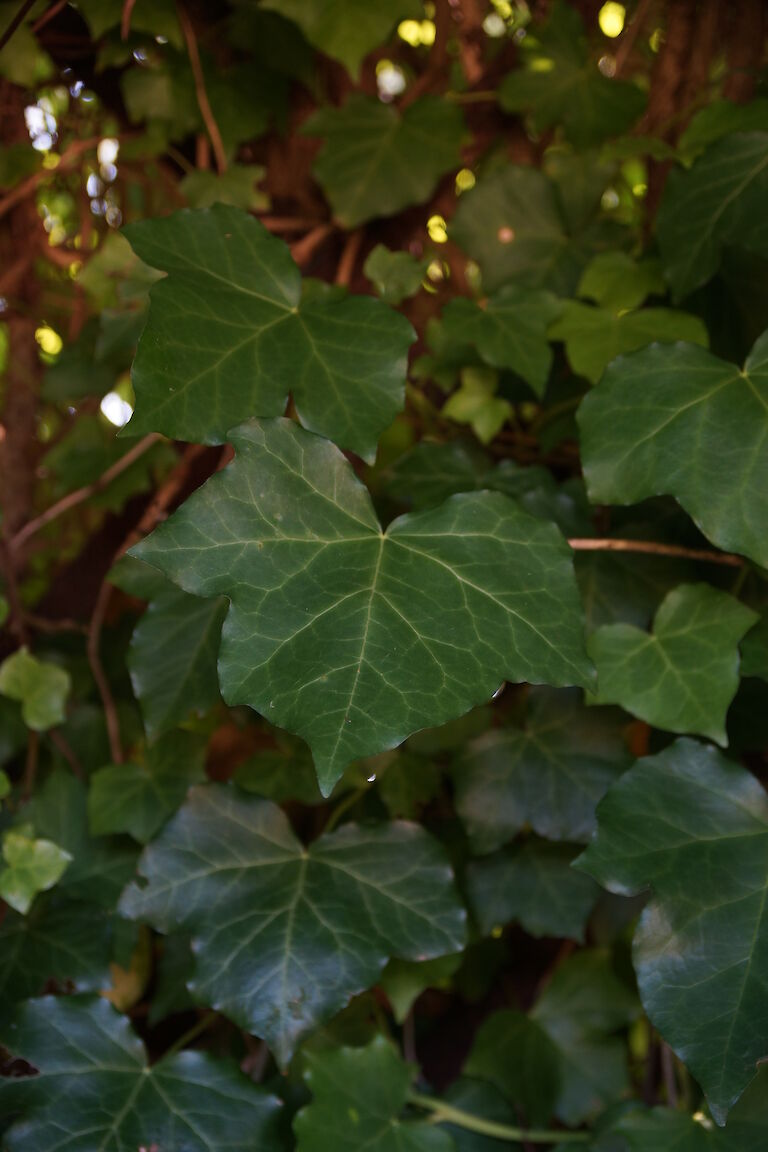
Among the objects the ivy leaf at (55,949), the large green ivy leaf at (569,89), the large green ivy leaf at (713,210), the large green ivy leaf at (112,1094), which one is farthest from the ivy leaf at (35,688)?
the large green ivy leaf at (569,89)

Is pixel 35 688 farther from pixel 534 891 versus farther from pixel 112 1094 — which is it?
pixel 534 891

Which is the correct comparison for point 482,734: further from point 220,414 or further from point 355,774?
point 220,414

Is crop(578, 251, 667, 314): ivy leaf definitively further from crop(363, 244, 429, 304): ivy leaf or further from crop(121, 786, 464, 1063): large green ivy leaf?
crop(121, 786, 464, 1063): large green ivy leaf

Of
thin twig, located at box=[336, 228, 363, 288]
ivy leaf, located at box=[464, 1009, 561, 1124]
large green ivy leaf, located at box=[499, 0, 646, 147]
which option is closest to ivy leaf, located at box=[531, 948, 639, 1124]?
ivy leaf, located at box=[464, 1009, 561, 1124]

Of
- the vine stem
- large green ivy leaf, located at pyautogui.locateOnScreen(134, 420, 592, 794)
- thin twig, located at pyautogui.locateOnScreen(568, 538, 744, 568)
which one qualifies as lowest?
the vine stem

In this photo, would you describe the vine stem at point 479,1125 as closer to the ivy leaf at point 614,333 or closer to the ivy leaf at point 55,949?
the ivy leaf at point 55,949
